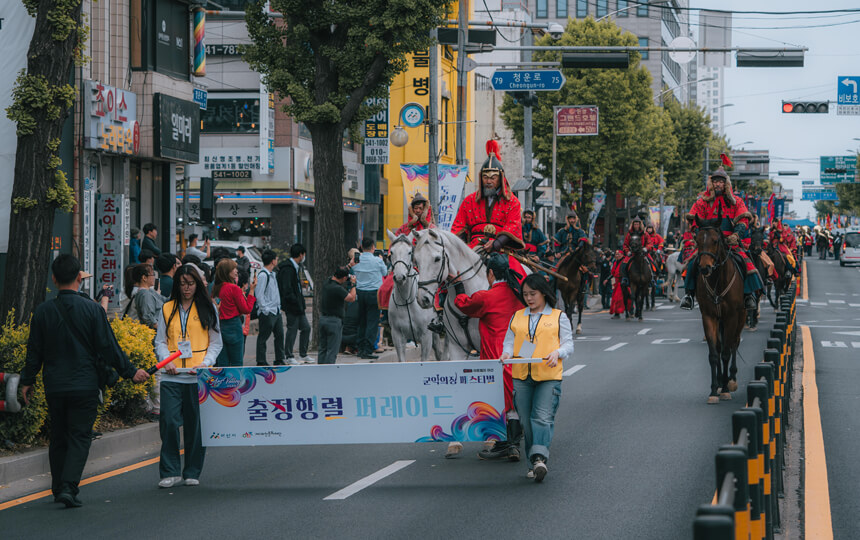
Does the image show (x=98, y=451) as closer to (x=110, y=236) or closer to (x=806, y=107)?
(x=110, y=236)

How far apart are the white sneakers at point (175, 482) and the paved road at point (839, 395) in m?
5.04

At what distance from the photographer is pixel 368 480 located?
380 inches

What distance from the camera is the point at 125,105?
22.9 m

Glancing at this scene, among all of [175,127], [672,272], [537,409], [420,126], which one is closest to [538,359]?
[537,409]

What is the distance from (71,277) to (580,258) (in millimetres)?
17867

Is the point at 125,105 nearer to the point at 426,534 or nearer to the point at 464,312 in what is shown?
the point at 464,312

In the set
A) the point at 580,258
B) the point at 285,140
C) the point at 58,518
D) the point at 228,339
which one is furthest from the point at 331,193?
the point at 285,140

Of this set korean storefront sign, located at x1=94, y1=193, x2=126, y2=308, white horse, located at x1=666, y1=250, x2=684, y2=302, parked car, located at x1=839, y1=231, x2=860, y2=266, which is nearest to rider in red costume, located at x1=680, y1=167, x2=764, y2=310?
korean storefront sign, located at x1=94, y1=193, x2=126, y2=308

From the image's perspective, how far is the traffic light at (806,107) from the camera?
124ft

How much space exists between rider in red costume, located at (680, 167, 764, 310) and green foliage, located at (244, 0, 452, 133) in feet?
19.0

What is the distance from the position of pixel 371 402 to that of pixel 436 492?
3.10 feet

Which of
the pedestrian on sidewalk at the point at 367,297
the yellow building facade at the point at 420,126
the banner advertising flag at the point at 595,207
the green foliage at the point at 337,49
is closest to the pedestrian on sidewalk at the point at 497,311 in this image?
the green foliage at the point at 337,49

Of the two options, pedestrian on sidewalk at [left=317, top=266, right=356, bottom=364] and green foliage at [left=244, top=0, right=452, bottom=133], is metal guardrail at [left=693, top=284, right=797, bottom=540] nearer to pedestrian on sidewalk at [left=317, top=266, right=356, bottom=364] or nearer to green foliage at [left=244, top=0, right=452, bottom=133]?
pedestrian on sidewalk at [left=317, top=266, right=356, bottom=364]

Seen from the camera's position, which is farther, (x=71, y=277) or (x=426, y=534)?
(x=71, y=277)
